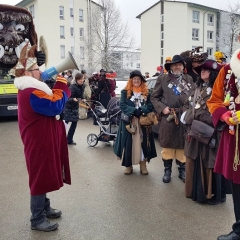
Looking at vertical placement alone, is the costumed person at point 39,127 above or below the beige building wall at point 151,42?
below

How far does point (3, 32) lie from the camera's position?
926 centimetres

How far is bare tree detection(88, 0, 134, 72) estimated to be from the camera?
107ft

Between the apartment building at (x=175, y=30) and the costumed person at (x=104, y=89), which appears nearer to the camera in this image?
the costumed person at (x=104, y=89)

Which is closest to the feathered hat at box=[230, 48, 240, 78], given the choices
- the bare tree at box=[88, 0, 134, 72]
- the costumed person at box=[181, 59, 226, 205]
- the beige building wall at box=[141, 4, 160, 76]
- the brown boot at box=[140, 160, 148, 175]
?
the costumed person at box=[181, 59, 226, 205]

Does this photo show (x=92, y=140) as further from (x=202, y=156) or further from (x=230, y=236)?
(x=230, y=236)

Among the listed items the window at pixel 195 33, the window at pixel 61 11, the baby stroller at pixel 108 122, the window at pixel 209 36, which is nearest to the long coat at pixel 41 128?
the baby stroller at pixel 108 122

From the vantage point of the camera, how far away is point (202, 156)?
425 centimetres

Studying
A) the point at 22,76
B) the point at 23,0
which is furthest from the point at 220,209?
Answer: the point at 23,0

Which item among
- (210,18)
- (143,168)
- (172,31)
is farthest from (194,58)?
(210,18)

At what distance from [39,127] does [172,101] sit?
2396 mm

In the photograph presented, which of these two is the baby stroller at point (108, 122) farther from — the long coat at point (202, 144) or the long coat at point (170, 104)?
the long coat at point (202, 144)

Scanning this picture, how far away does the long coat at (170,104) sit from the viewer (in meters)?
5.06

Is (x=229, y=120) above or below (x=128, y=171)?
above

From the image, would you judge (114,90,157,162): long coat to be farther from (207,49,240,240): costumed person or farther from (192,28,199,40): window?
(192,28,199,40): window
